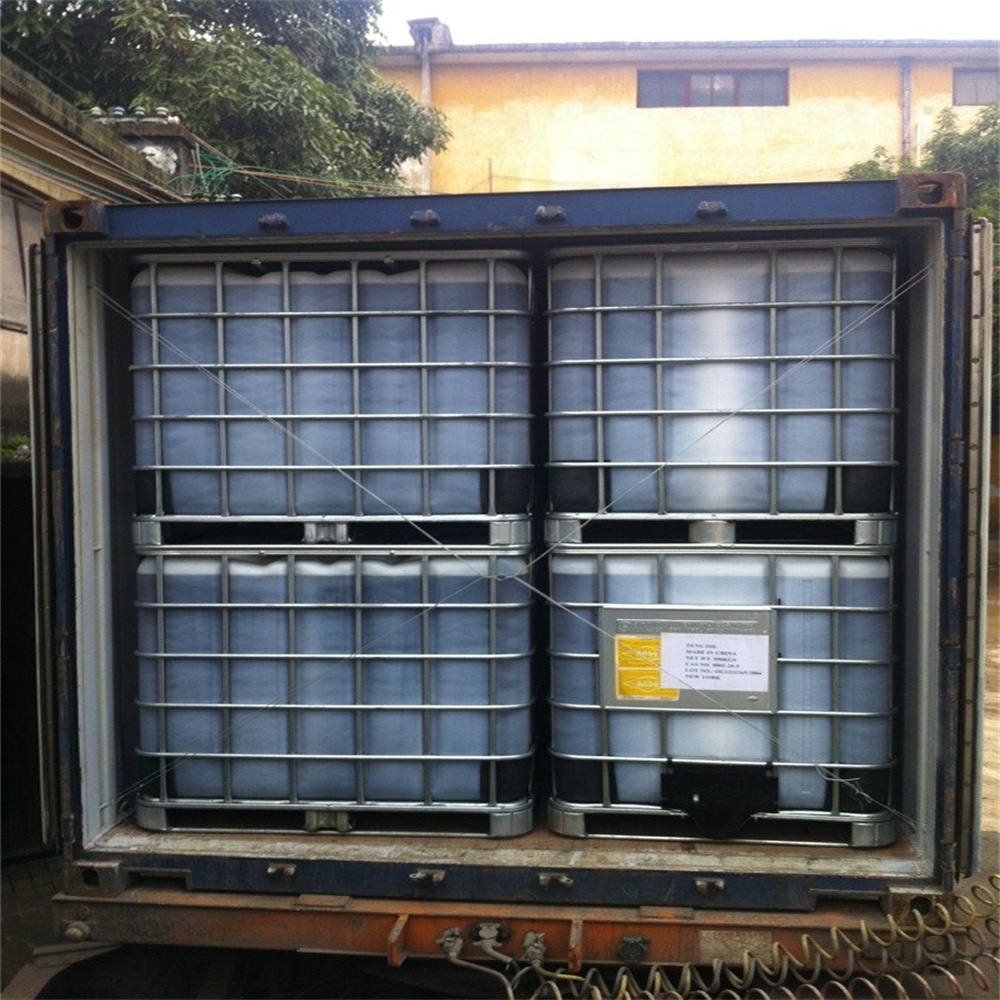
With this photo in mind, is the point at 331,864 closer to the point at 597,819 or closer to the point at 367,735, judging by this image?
the point at 367,735

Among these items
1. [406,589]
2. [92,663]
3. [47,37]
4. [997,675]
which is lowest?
[997,675]

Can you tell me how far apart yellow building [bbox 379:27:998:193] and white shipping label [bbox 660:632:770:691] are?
17.0 meters

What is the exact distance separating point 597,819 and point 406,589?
1.14 meters

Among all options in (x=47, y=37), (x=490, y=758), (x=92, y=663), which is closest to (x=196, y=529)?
(x=92, y=663)

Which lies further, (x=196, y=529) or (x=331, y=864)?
(x=196, y=529)

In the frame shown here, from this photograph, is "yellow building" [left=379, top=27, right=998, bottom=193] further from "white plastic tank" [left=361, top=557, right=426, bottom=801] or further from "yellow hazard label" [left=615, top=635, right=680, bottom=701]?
"yellow hazard label" [left=615, top=635, right=680, bottom=701]

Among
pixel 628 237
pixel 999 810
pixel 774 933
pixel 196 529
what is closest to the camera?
pixel 774 933

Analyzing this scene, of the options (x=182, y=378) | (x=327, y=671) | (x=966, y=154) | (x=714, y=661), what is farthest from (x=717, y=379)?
(x=966, y=154)

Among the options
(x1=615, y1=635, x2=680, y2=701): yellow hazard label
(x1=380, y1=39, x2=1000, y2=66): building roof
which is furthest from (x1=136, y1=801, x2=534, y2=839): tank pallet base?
(x1=380, y1=39, x2=1000, y2=66): building roof

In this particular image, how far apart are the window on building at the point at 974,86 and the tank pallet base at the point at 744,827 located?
1949cm

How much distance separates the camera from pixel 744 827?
372 cm

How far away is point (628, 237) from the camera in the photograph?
3.65m

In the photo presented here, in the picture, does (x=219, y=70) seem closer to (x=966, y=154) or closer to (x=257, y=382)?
(x=257, y=382)

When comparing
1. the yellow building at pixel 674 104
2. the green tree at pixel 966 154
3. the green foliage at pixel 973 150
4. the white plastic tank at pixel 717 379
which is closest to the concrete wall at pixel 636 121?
the yellow building at pixel 674 104
